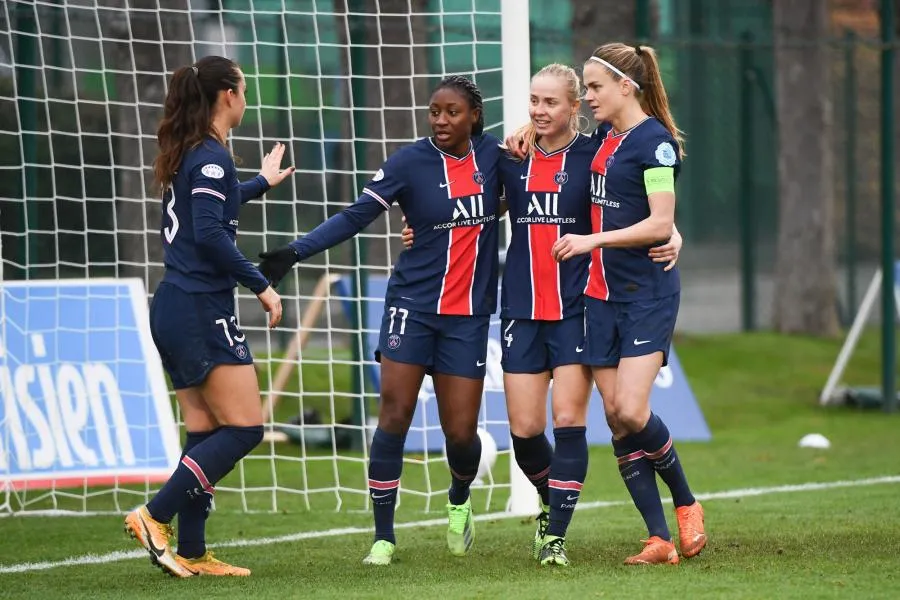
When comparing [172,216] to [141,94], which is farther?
[141,94]

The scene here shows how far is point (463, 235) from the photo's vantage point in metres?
5.70

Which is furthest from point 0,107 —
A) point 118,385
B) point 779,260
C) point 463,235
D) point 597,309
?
point 779,260

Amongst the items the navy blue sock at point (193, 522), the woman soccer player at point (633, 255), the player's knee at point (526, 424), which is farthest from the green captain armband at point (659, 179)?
the navy blue sock at point (193, 522)

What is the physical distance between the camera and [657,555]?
5488mm

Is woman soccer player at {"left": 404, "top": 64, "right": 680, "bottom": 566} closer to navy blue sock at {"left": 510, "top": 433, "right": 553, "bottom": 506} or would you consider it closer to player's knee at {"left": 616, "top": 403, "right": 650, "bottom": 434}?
navy blue sock at {"left": 510, "top": 433, "right": 553, "bottom": 506}

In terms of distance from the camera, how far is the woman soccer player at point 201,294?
5.32 meters

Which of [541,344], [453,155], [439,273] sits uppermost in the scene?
[453,155]

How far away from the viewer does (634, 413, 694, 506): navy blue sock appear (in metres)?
5.51

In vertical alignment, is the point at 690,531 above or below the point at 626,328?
below

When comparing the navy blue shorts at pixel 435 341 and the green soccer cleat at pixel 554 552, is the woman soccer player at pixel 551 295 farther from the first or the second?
the navy blue shorts at pixel 435 341

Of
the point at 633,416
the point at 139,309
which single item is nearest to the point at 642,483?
the point at 633,416

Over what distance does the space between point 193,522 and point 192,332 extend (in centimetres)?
82

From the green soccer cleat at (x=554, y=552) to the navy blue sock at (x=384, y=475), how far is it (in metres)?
0.70

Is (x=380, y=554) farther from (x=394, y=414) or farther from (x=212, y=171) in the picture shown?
(x=212, y=171)
